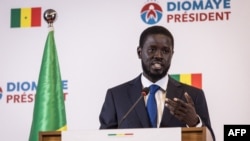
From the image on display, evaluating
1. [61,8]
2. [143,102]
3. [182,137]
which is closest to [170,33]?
[143,102]

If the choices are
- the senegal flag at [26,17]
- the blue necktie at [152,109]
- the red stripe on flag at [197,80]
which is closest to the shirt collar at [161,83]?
the blue necktie at [152,109]

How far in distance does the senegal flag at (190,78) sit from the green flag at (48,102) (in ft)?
3.38

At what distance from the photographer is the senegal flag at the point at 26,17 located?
18.7 feet

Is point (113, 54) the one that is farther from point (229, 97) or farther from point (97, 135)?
point (97, 135)

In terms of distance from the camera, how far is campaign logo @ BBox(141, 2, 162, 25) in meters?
5.50

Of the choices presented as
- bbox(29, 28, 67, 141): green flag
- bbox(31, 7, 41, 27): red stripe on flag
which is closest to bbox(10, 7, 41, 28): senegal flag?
bbox(31, 7, 41, 27): red stripe on flag

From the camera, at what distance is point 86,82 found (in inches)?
217

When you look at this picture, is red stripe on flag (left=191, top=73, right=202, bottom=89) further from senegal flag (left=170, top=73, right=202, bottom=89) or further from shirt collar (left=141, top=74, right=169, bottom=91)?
shirt collar (left=141, top=74, right=169, bottom=91)

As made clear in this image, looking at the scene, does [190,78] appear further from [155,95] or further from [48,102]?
[48,102]

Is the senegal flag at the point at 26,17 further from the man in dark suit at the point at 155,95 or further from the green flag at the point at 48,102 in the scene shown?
the man in dark suit at the point at 155,95

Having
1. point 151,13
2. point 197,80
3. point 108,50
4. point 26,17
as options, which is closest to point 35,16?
point 26,17

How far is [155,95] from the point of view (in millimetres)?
5312

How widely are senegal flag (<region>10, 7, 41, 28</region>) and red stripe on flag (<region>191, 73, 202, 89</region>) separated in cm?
154

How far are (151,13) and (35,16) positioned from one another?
1108mm
